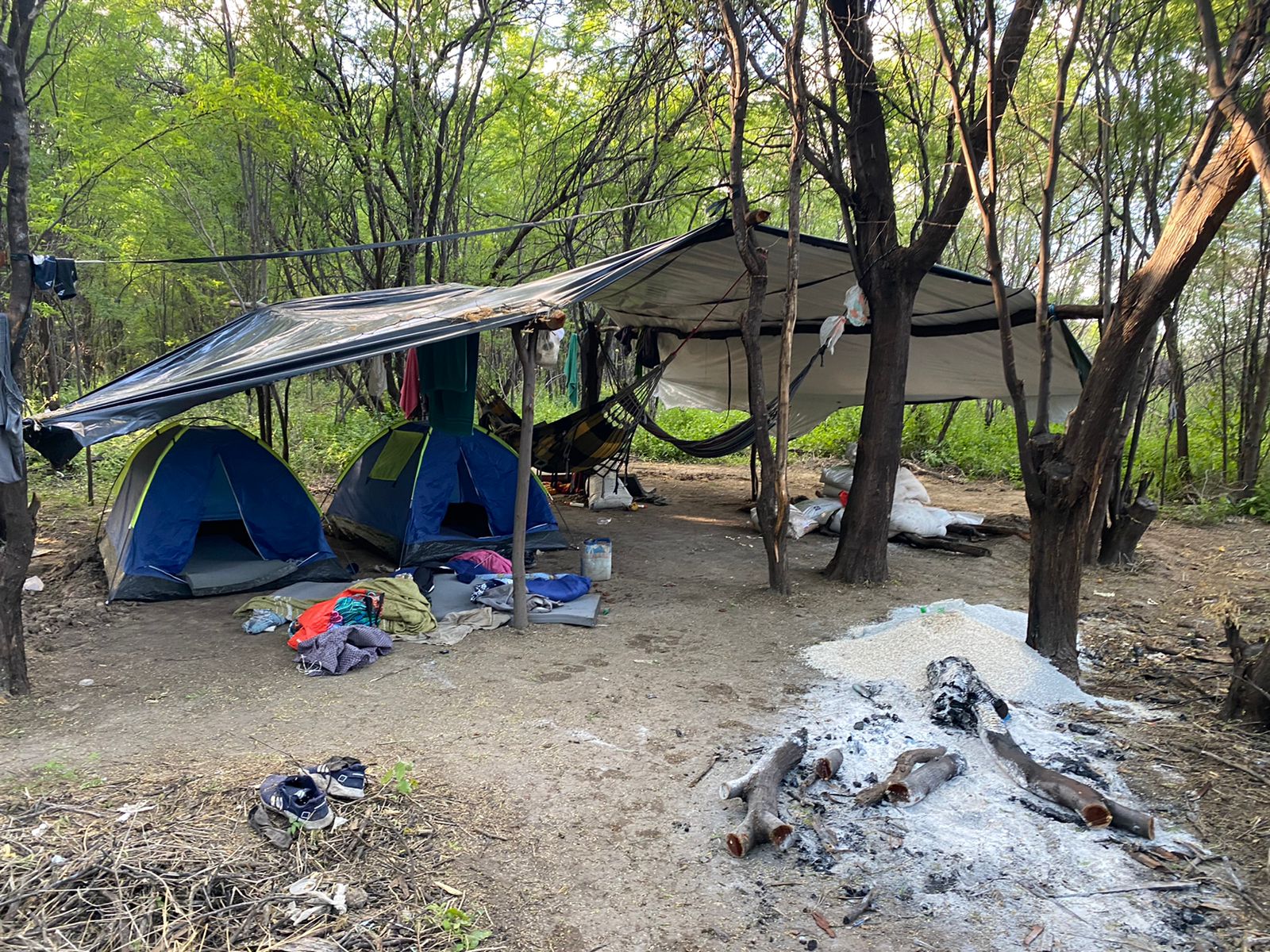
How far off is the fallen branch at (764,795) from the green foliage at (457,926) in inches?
28.0

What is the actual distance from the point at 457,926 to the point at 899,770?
54.4 inches

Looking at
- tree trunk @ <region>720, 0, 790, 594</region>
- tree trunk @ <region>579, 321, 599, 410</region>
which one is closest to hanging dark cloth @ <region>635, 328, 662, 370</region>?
tree trunk @ <region>579, 321, 599, 410</region>

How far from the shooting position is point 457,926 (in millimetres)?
1778

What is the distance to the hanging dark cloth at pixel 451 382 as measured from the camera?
15.2ft

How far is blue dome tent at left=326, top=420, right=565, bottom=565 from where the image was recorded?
505cm

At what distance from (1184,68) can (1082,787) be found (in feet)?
16.1

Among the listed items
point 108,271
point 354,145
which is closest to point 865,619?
point 354,145

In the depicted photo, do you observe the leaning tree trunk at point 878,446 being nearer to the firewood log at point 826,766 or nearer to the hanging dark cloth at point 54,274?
the firewood log at point 826,766

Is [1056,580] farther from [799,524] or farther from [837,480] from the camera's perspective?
[837,480]

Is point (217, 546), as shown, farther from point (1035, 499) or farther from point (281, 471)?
point (1035, 499)

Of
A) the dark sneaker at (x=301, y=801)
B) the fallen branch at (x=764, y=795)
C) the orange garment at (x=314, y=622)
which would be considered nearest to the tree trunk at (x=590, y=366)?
the orange garment at (x=314, y=622)

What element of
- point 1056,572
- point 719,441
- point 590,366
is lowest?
point 1056,572

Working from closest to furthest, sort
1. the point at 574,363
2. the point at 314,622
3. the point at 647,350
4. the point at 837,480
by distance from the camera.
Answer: the point at 314,622 → the point at 837,480 → the point at 647,350 → the point at 574,363

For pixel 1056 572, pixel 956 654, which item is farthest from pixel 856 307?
pixel 956 654
